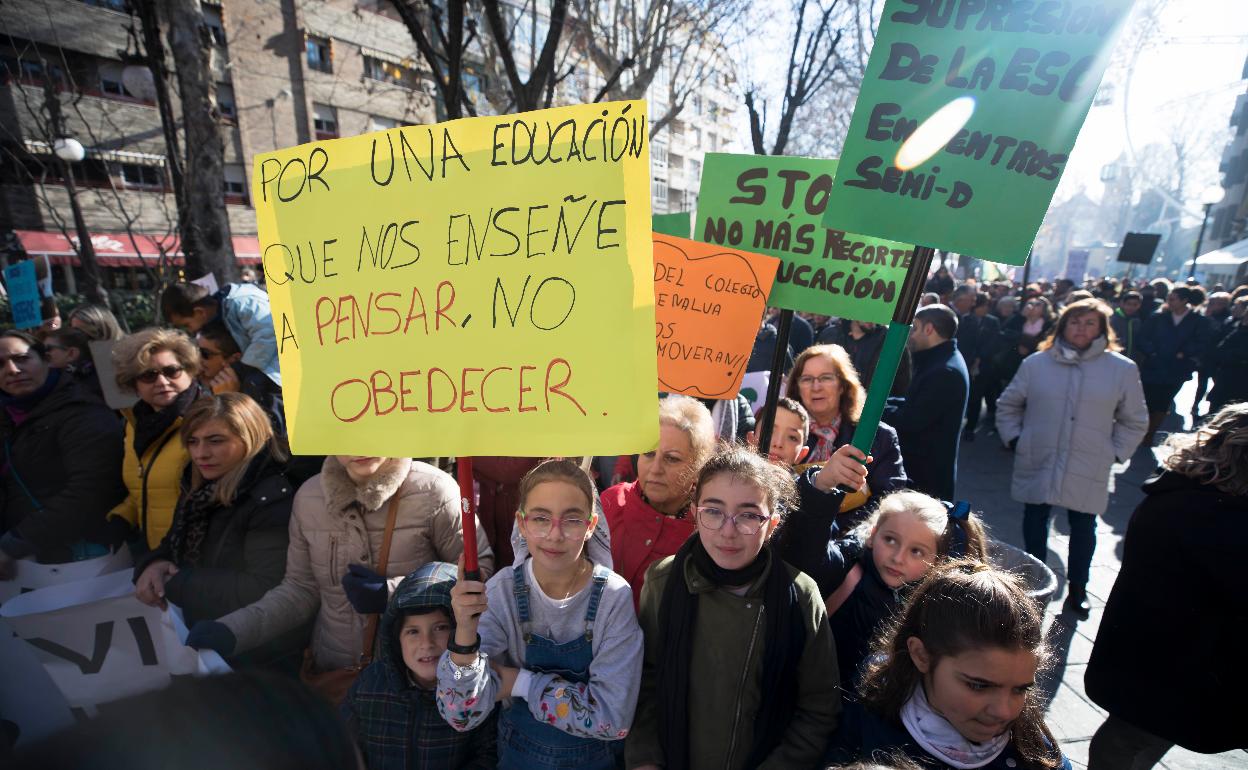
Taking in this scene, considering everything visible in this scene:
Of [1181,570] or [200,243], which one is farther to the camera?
[200,243]

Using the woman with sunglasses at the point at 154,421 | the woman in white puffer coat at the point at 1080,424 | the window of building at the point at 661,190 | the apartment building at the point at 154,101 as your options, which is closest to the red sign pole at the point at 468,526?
the woman with sunglasses at the point at 154,421

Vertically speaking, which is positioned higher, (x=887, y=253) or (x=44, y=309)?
(x=887, y=253)

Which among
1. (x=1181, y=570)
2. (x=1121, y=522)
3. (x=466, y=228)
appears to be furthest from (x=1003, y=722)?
(x=1121, y=522)

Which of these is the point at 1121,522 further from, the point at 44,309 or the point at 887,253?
the point at 44,309

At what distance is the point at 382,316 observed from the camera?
1430 millimetres

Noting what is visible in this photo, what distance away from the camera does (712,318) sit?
2.64 m

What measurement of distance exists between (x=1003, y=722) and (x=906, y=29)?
6.06 ft

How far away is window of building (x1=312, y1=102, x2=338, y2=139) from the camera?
24.4 metres

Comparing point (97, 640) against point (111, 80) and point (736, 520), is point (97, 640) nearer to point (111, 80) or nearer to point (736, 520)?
point (736, 520)

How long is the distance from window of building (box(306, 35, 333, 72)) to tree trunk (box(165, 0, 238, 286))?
71.3ft

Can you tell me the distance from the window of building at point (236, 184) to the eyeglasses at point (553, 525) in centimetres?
2695

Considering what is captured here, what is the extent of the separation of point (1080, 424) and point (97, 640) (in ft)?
17.4

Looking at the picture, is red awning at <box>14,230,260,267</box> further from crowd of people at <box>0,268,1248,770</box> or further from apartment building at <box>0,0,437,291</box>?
crowd of people at <box>0,268,1248,770</box>

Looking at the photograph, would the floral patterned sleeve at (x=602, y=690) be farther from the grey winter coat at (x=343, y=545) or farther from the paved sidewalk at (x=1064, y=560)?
the paved sidewalk at (x=1064, y=560)
